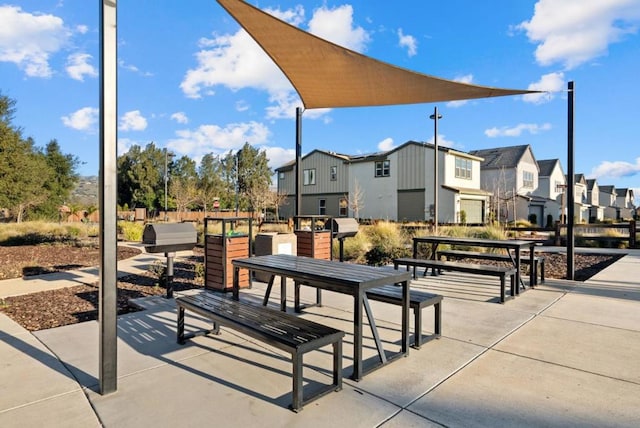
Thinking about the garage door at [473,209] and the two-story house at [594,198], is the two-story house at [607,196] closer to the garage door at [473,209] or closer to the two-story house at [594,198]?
the two-story house at [594,198]

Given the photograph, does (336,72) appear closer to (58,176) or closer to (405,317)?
(405,317)

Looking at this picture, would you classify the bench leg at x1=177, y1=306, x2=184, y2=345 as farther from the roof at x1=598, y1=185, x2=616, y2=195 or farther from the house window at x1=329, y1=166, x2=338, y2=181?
the roof at x1=598, y1=185, x2=616, y2=195

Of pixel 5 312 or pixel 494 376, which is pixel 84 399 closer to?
pixel 494 376

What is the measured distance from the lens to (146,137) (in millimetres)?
44531

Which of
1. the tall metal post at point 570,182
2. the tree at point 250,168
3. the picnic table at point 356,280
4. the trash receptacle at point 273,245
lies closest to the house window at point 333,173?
the tree at point 250,168

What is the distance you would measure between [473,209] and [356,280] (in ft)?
98.7

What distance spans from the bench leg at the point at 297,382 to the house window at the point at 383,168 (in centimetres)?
3090

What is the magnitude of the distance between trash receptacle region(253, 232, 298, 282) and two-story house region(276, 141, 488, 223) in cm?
2300

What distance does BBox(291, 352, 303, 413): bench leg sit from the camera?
2.38m

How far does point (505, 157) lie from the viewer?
38.5m

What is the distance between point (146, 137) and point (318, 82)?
44181 millimetres

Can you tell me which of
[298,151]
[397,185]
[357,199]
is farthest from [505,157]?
[298,151]

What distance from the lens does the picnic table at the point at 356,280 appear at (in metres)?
2.87

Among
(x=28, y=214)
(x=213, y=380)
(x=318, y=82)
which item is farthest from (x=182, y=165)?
(x=213, y=380)
